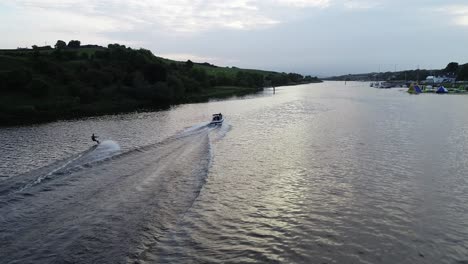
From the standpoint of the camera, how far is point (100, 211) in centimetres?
1828

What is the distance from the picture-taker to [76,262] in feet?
44.1

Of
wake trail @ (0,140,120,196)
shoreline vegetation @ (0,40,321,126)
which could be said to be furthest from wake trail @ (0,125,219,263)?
shoreline vegetation @ (0,40,321,126)

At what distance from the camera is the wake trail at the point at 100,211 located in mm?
14344

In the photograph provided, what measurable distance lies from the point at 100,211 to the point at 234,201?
755 centimetres

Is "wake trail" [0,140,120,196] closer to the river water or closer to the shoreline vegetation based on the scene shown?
the river water

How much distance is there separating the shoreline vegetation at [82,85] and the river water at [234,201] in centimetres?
3402

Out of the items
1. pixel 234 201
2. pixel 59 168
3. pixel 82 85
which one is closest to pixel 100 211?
pixel 234 201

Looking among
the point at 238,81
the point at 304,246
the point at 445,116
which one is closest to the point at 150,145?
the point at 304,246

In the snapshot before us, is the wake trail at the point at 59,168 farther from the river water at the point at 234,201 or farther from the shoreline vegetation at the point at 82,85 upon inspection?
the shoreline vegetation at the point at 82,85

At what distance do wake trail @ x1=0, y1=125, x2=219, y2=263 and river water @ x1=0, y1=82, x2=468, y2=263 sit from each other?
0.07 m

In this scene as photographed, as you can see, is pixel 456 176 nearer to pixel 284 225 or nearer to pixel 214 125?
pixel 284 225

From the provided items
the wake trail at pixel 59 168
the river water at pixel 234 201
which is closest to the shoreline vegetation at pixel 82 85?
the wake trail at pixel 59 168

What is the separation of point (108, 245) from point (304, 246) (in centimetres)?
856

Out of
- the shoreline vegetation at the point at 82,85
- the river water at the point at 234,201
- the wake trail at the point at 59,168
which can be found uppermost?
the shoreline vegetation at the point at 82,85
